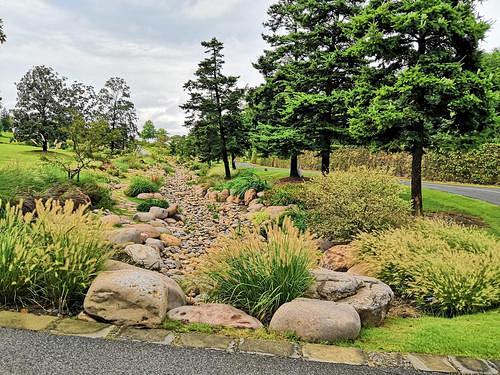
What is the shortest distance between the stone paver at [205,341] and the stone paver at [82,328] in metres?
0.65

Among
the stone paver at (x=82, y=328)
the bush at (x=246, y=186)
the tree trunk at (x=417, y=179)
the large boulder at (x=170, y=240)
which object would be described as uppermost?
the tree trunk at (x=417, y=179)

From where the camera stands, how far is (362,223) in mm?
7465

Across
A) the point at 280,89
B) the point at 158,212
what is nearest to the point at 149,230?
the point at 158,212

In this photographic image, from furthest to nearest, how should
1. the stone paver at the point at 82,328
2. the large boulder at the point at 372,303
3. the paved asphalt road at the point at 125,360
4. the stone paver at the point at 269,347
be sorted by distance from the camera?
1. the large boulder at the point at 372,303
2. the stone paver at the point at 82,328
3. the stone paver at the point at 269,347
4. the paved asphalt road at the point at 125,360

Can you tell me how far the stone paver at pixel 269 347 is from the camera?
9.80 feet

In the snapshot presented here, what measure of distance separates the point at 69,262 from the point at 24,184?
8035 millimetres

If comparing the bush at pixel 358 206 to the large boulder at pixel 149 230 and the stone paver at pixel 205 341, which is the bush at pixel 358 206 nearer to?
the large boulder at pixel 149 230

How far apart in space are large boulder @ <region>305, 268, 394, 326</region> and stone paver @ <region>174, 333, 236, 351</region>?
1430mm

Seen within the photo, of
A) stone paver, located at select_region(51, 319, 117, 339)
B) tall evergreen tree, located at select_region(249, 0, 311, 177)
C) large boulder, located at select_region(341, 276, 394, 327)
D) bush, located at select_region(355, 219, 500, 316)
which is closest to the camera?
stone paver, located at select_region(51, 319, 117, 339)

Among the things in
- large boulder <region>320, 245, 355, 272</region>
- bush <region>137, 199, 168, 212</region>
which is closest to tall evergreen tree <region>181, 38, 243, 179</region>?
bush <region>137, 199, 168, 212</region>

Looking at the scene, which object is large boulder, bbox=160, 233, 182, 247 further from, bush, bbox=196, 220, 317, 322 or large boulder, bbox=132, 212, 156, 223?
bush, bbox=196, 220, 317, 322

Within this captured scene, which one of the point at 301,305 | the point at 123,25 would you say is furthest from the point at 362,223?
the point at 123,25

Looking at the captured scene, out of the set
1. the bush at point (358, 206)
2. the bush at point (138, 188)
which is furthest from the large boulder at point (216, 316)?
the bush at point (138, 188)

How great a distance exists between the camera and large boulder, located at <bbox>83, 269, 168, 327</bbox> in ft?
11.0
